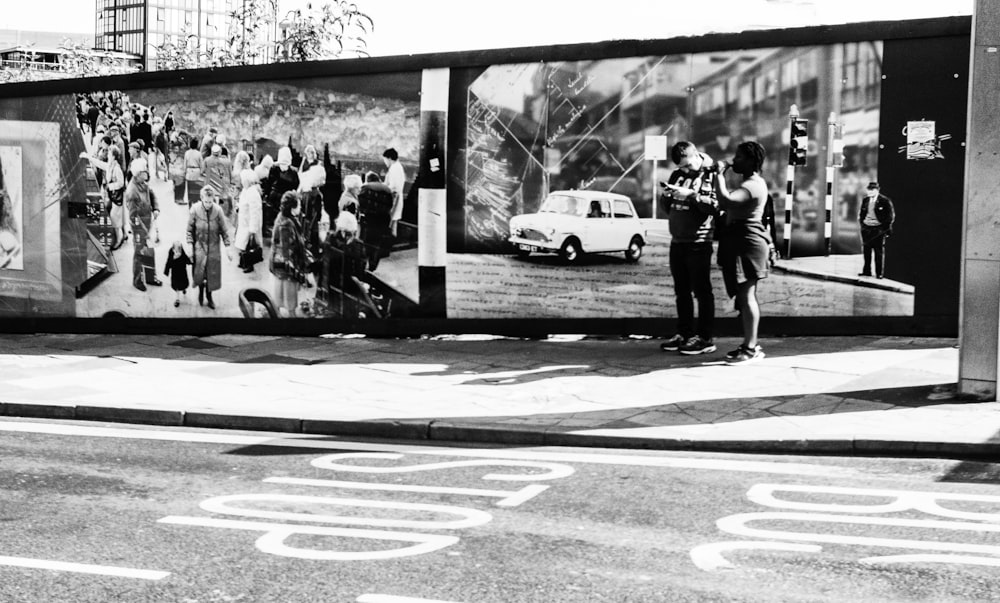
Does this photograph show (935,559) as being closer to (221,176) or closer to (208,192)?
(221,176)

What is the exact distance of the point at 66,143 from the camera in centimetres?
1459

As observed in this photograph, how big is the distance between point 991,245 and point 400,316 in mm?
6177

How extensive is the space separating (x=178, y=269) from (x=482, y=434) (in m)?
6.89

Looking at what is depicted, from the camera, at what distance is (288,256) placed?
43.4 feet

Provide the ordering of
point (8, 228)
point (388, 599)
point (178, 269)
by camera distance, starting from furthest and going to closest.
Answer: point (8, 228), point (178, 269), point (388, 599)

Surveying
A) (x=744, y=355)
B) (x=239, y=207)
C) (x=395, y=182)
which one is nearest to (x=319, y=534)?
(x=744, y=355)

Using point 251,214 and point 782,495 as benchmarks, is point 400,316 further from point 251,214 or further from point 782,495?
point 782,495

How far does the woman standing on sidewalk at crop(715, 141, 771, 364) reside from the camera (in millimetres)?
10031

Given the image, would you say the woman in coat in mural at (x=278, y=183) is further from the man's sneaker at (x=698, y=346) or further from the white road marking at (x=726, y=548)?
the white road marking at (x=726, y=548)

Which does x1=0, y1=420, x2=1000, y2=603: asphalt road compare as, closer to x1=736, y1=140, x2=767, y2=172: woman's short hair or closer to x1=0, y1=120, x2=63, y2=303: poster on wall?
x1=736, y1=140, x2=767, y2=172: woman's short hair

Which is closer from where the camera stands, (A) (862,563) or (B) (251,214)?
(A) (862,563)

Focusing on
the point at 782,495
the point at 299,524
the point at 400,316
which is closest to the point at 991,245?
the point at 782,495

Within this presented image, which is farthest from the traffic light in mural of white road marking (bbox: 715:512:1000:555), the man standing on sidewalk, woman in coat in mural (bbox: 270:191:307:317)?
white road marking (bbox: 715:512:1000:555)

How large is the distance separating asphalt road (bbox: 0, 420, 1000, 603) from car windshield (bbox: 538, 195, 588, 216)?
4.46 m
